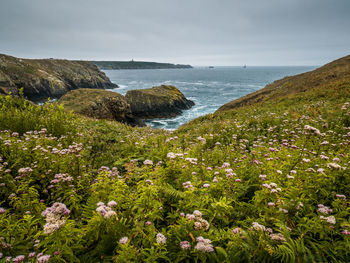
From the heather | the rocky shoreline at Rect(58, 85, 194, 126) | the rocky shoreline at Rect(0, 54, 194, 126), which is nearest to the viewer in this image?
the heather

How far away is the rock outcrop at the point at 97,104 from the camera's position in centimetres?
2834

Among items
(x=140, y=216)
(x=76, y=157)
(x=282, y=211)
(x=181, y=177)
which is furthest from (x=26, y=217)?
(x=282, y=211)

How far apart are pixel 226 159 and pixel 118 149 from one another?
4.87 metres

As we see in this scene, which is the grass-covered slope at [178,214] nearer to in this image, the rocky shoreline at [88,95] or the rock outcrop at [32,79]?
the rocky shoreline at [88,95]

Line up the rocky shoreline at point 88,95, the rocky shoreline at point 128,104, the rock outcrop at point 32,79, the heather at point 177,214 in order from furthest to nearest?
1. the rock outcrop at point 32,79
2. the rocky shoreline at point 88,95
3. the rocky shoreline at point 128,104
4. the heather at point 177,214

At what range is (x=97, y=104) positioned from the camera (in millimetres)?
30172

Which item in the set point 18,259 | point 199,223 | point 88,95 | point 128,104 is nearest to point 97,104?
point 88,95

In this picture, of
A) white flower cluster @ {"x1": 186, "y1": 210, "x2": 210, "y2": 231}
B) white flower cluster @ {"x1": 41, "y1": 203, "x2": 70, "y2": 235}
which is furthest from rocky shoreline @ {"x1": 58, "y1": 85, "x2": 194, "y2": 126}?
white flower cluster @ {"x1": 186, "y1": 210, "x2": 210, "y2": 231}

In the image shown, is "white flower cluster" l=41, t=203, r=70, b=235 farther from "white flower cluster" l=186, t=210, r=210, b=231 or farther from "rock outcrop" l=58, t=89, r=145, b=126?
"rock outcrop" l=58, t=89, r=145, b=126

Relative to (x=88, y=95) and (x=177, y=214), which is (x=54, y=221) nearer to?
(x=177, y=214)

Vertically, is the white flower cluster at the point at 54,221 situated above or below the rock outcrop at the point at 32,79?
below

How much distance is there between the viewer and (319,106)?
13.1m

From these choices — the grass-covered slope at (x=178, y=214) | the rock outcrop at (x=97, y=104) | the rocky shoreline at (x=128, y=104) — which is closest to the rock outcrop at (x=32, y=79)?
the rock outcrop at (x=97, y=104)

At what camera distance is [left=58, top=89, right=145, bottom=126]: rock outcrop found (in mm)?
28344
